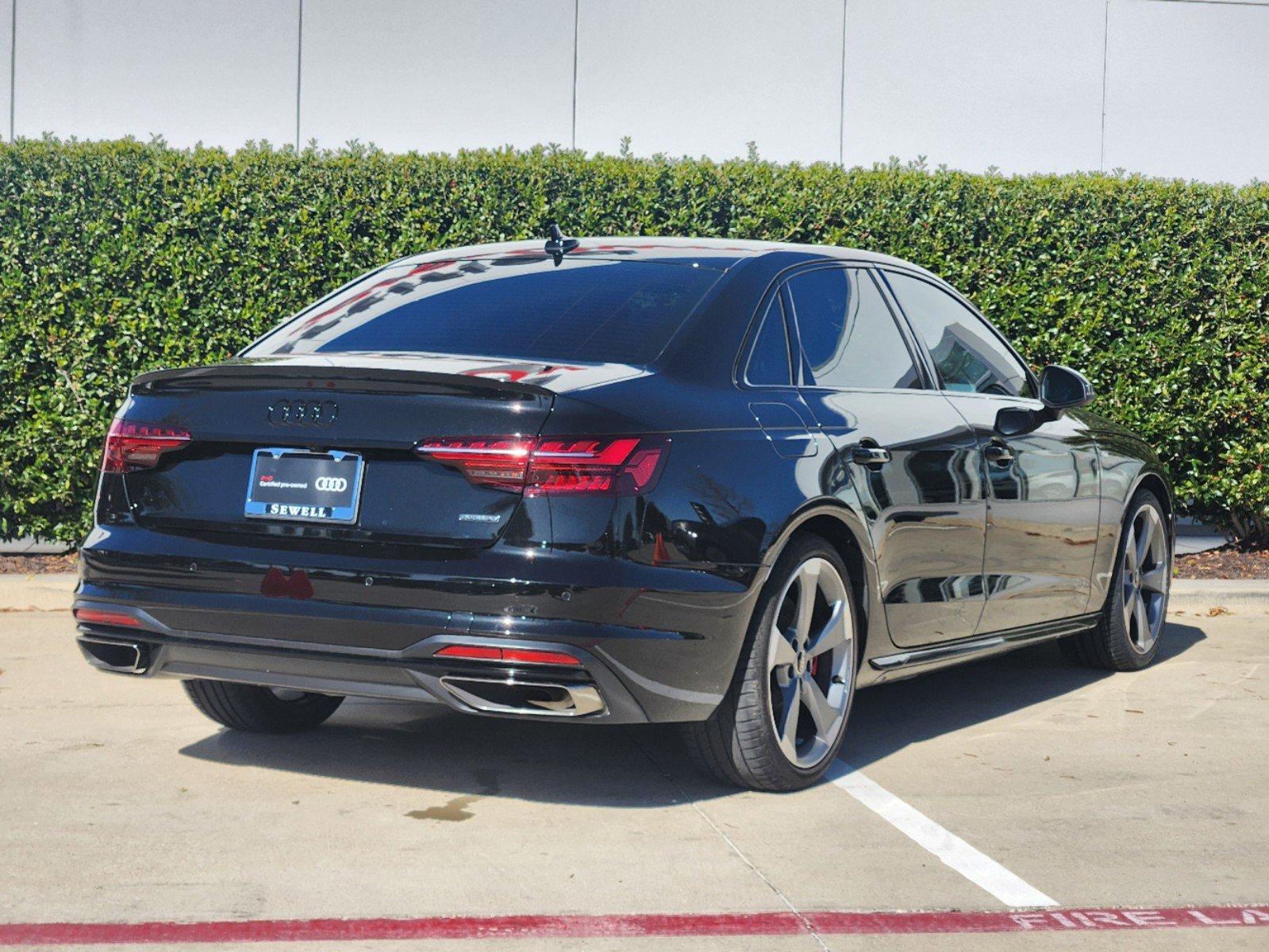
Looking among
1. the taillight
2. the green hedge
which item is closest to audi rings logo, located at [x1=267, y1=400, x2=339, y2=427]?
the taillight

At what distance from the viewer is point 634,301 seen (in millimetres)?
5156

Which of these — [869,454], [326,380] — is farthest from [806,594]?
[326,380]

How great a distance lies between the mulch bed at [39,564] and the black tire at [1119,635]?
18.1ft

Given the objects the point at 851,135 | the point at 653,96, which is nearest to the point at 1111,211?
the point at 851,135

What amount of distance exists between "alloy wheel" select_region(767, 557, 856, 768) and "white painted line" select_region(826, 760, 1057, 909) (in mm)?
192

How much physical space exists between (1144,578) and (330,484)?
4.44m

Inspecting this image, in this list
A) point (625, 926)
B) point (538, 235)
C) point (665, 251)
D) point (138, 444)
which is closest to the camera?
point (625, 926)

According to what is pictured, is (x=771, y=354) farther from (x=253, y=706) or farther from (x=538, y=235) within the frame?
(x=538, y=235)

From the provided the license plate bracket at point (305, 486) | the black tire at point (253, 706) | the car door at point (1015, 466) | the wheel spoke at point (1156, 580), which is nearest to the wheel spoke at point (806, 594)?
the car door at point (1015, 466)

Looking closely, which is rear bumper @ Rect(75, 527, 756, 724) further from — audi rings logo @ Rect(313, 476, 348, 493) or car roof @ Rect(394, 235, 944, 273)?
car roof @ Rect(394, 235, 944, 273)

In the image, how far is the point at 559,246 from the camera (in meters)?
5.70

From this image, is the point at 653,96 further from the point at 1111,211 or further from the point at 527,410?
the point at 527,410

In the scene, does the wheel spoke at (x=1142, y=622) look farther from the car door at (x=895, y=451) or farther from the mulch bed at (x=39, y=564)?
the mulch bed at (x=39, y=564)

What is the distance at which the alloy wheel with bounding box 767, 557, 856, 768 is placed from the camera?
16.5ft
